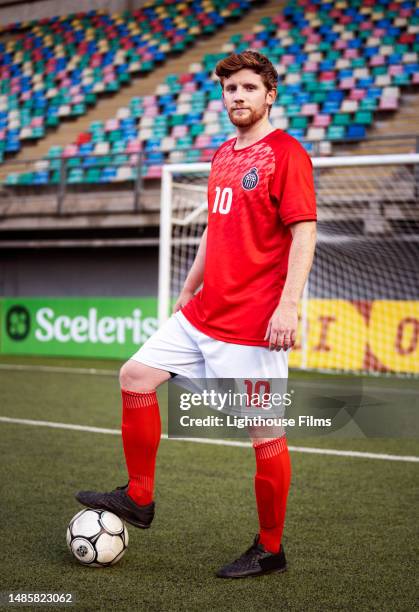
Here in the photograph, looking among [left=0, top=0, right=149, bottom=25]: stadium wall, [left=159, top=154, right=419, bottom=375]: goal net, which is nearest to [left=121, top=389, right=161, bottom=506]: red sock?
[left=159, top=154, right=419, bottom=375]: goal net

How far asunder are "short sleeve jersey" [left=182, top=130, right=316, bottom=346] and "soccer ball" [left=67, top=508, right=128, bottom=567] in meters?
0.73

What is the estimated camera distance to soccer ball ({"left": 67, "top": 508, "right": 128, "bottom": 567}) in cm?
250

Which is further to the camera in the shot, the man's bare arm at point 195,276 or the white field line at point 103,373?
the white field line at point 103,373

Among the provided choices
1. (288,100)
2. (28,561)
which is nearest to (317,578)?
(28,561)

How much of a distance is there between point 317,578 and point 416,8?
13.2 metres

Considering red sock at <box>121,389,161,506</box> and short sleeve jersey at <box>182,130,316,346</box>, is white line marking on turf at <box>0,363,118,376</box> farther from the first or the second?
short sleeve jersey at <box>182,130,316,346</box>

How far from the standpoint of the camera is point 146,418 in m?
2.56

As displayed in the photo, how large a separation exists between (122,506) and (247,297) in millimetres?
817

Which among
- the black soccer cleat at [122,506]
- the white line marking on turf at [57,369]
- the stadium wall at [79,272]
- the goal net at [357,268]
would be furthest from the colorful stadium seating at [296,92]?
the black soccer cleat at [122,506]

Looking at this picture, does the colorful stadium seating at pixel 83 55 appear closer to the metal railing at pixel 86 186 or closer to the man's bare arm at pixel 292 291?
the metal railing at pixel 86 186

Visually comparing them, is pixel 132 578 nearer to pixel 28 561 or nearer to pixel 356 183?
pixel 28 561

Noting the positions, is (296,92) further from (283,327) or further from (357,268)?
(283,327)

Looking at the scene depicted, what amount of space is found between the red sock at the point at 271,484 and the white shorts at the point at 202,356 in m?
0.25

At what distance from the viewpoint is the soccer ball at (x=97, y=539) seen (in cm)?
250
